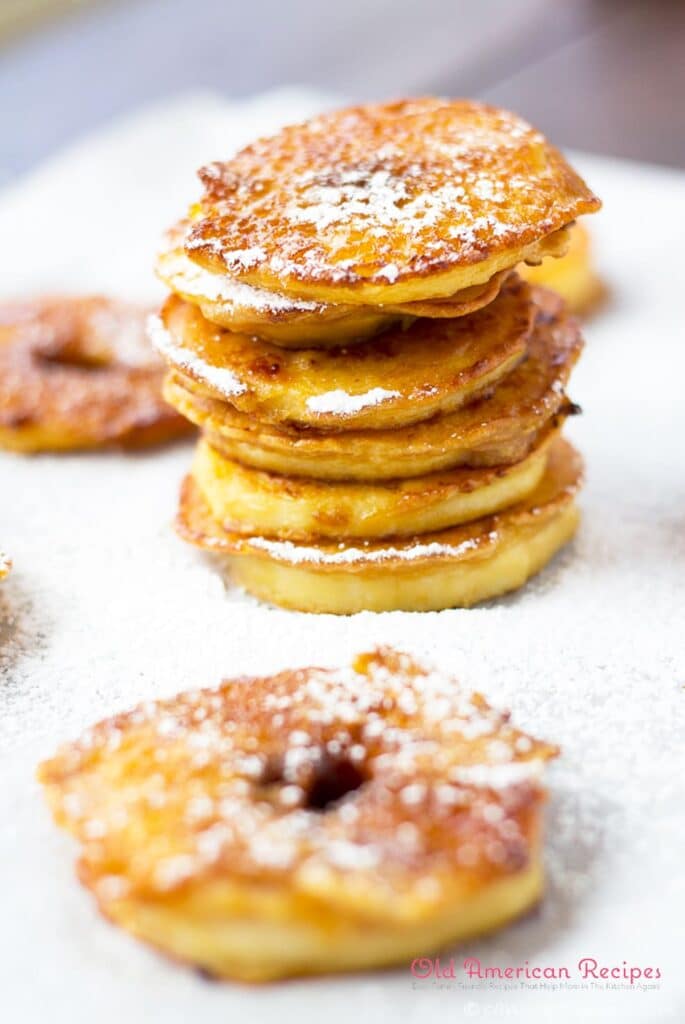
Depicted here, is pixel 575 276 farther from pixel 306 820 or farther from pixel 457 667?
pixel 306 820

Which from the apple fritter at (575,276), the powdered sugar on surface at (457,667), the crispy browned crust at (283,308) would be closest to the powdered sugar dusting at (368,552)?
the powdered sugar on surface at (457,667)

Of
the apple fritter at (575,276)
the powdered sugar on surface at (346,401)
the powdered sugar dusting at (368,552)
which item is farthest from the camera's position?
the apple fritter at (575,276)

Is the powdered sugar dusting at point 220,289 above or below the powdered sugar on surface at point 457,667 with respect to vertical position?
above

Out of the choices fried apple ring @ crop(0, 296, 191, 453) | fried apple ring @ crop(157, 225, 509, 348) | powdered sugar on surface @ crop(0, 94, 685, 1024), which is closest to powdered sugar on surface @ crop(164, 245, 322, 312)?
fried apple ring @ crop(157, 225, 509, 348)

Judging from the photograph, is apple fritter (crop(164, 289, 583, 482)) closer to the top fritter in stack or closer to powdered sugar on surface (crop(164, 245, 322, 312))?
the top fritter in stack

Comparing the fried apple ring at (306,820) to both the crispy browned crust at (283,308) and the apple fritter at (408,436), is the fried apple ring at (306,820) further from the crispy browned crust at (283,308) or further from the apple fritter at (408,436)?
the crispy browned crust at (283,308)

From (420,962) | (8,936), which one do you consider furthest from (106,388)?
(420,962)
